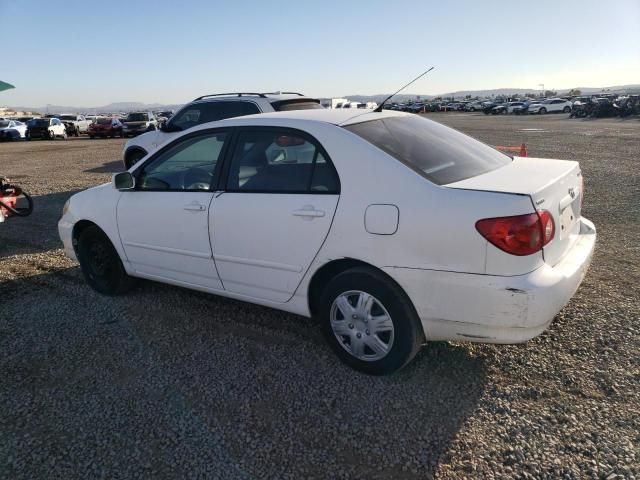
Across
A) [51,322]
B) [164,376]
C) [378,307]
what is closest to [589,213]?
[378,307]

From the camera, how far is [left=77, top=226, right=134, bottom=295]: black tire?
464 cm

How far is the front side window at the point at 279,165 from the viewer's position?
10.7ft

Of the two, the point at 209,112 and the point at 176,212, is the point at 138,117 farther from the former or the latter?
the point at 176,212

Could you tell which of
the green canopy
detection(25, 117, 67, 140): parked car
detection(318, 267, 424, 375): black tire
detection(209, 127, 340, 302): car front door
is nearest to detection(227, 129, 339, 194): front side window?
detection(209, 127, 340, 302): car front door

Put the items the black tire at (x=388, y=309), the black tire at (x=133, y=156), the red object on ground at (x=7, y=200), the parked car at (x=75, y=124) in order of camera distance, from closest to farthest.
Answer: the black tire at (x=388, y=309)
the red object on ground at (x=7, y=200)
the black tire at (x=133, y=156)
the parked car at (x=75, y=124)

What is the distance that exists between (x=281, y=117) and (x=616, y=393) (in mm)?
2789

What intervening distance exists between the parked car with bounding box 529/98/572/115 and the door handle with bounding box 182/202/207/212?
5671 centimetres

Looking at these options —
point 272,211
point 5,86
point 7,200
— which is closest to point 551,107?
point 5,86

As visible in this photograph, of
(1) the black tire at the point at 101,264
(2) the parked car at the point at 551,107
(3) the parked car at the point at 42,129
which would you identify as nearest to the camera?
(1) the black tire at the point at 101,264

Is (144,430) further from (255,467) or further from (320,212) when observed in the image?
(320,212)

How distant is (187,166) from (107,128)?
101 ft

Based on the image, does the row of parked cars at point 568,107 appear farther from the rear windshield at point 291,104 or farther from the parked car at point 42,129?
the parked car at point 42,129

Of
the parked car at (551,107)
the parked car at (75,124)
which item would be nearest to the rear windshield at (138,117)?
the parked car at (75,124)

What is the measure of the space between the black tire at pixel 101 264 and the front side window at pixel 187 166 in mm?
789
